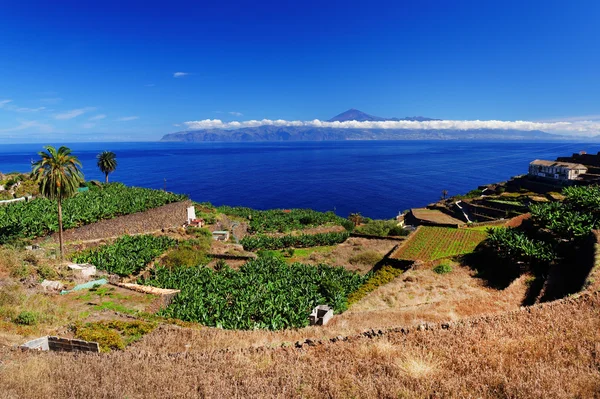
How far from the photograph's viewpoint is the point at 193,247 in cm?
4000

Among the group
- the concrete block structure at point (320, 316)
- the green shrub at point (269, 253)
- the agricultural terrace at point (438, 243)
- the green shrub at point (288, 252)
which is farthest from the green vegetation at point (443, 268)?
the green shrub at point (288, 252)

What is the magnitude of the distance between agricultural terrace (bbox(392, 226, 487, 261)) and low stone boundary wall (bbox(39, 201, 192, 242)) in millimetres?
32024

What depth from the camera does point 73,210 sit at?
4106cm

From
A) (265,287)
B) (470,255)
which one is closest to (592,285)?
(470,255)

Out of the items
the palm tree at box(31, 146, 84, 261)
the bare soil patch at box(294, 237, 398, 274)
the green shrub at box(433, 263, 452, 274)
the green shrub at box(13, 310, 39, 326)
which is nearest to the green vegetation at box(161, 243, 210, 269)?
the palm tree at box(31, 146, 84, 261)

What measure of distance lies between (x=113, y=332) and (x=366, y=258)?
27.9m

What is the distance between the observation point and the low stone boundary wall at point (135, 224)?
38500 millimetres

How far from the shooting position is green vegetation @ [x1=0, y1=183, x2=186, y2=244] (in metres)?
34.6

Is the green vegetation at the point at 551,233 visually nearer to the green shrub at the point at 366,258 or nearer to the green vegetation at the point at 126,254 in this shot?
the green shrub at the point at 366,258

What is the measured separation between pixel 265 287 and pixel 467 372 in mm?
19300

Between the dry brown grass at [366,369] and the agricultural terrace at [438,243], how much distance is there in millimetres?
19648

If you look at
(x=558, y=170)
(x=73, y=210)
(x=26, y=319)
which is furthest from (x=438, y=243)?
(x=558, y=170)

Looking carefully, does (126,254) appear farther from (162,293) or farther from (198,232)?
(198,232)

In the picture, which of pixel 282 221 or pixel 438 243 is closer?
pixel 438 243
